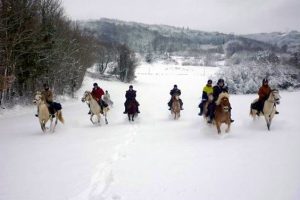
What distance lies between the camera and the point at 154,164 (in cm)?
883

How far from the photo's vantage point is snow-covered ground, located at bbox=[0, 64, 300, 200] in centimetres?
679

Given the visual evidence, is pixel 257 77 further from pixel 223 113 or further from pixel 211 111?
pixel 223 113

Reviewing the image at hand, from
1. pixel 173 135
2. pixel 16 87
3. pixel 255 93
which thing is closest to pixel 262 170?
pixel 173 135

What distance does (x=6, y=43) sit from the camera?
838 inches

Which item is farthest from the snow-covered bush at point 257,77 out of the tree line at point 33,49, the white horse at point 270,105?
the white horse at point 270,105

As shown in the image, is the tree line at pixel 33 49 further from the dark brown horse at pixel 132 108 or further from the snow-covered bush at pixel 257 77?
the snow-covered bush at pixel 257 77

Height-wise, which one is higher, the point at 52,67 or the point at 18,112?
the point at 52,67

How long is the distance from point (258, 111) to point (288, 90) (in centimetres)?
2229

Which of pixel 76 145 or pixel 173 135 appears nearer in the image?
pixel 76 145

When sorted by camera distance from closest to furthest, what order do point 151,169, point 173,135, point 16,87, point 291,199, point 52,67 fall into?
point 291,199 → point 151,169 → point 173,135 → point 16,87 → point 52,67

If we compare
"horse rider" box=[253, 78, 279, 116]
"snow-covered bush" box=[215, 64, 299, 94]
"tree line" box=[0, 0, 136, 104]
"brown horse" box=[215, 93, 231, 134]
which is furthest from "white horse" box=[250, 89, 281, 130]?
"snow-covered bush" box=[215, 64, 299, 94]

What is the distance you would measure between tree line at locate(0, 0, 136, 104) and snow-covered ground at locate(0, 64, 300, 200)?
9.17 metres

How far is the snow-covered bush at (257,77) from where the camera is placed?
35062 millimetres

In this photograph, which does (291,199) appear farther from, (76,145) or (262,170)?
(76,145)
